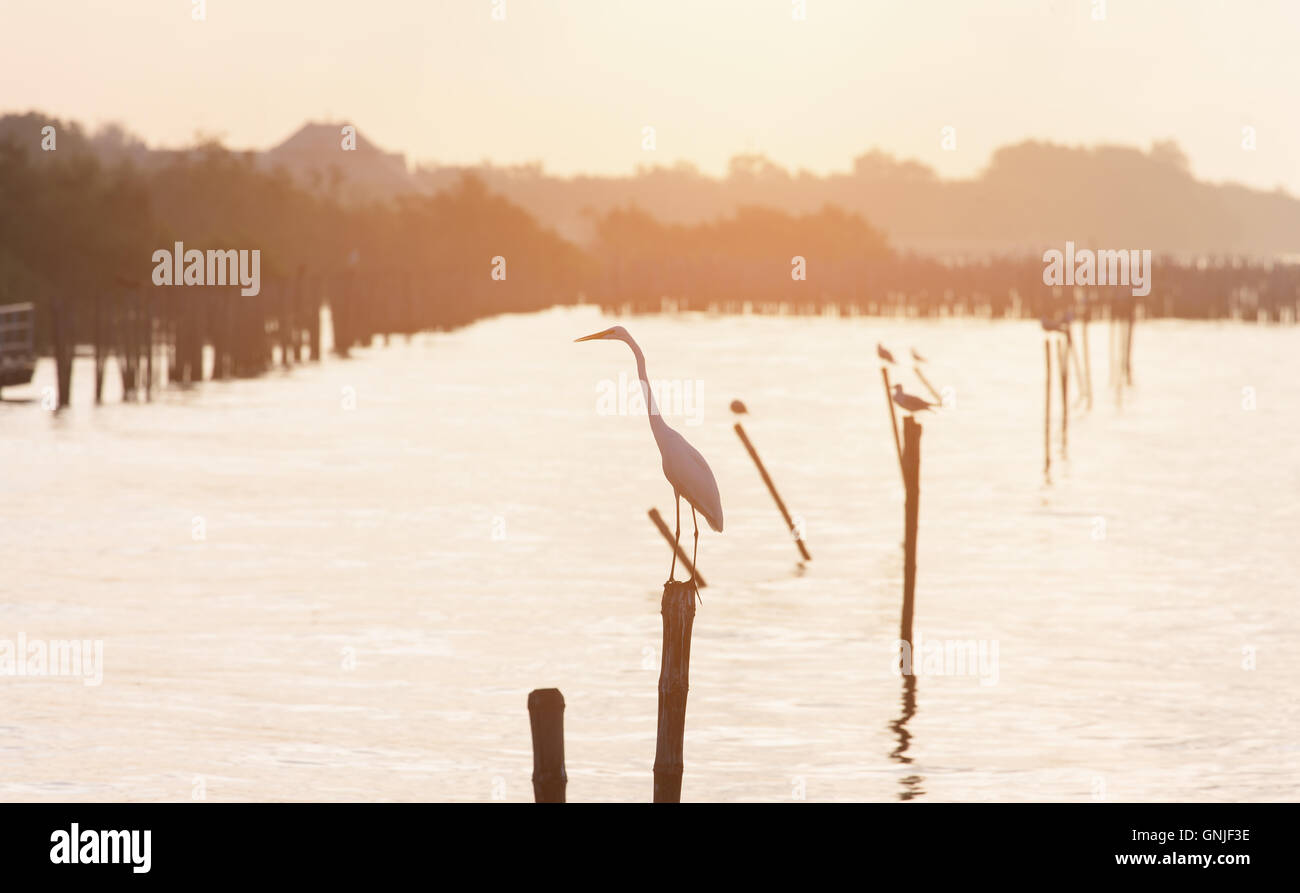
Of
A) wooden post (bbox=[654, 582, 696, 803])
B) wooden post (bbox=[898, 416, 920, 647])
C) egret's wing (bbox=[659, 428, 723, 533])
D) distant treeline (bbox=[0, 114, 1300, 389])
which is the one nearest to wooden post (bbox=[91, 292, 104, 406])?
distant treeline (bbox=[0, 114, 1300, 389])

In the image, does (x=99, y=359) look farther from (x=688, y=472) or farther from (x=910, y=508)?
(x=688, y=472)

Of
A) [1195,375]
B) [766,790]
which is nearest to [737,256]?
[1195,375]

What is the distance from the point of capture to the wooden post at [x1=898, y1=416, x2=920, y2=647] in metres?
17.8

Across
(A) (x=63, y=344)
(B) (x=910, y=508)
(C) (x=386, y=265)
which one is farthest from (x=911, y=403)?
(C) (x=386, y=265)

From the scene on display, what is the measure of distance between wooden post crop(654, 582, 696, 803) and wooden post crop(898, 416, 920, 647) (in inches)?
274

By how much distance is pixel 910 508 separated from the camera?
1842 centimetres

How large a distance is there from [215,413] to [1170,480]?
20.5 m

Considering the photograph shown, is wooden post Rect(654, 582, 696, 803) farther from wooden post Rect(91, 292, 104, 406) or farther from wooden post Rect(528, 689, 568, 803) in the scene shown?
wooden post Rect(91, 292, 104, 406)

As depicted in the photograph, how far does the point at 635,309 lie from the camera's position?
109875mm

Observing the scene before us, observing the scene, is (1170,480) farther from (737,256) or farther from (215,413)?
(737,256)

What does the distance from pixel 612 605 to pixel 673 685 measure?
11.4m

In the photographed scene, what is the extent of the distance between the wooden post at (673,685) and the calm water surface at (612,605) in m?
2.79
